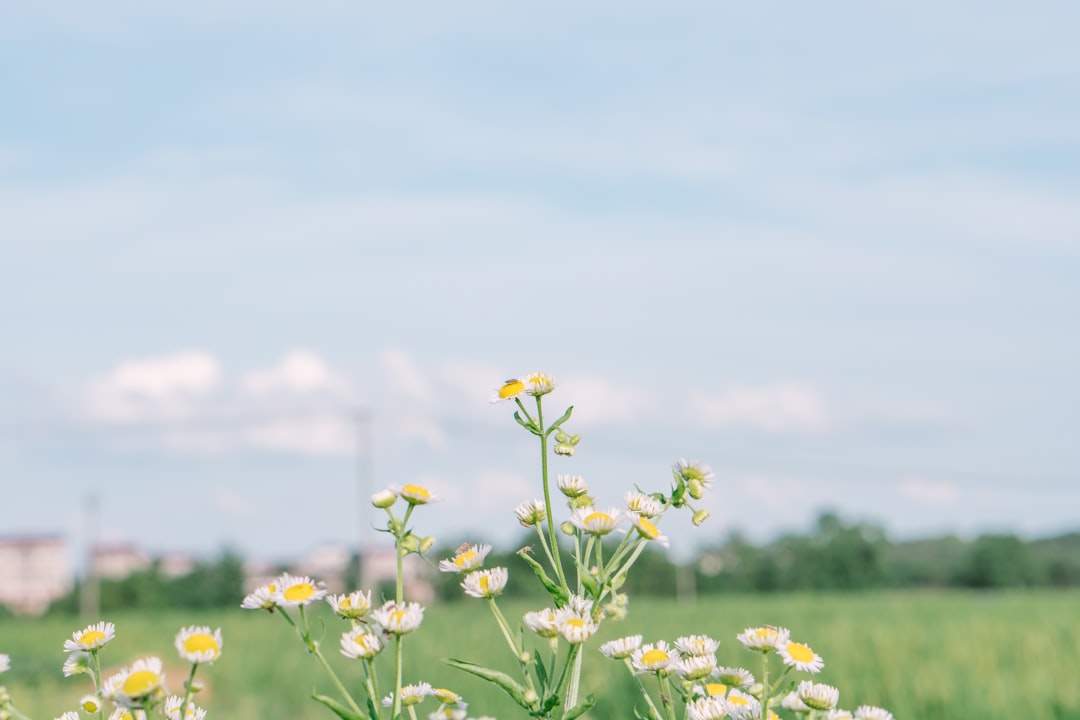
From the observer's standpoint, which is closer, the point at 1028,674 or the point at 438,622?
the point at 1028,674

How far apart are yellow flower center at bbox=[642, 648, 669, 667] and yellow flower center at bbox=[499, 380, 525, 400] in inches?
16.5

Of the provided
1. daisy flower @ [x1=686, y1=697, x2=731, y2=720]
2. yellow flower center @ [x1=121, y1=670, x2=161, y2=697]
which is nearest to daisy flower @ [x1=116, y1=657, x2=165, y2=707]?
yellow flower center @ [x1=121, y1=670, x2=161, y2=697]

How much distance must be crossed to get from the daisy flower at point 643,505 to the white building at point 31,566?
105887 mm

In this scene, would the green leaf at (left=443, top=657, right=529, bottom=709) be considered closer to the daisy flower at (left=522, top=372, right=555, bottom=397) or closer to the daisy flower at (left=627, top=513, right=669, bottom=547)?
the daisy flower at (left=627, top=513, right=669, bottom=547)

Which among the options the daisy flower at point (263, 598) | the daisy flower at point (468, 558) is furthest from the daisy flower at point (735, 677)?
the daisy flower at point (263, 598)

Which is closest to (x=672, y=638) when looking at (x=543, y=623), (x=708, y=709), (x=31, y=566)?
(x=708, y=709)

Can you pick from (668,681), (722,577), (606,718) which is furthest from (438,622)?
(722,577)

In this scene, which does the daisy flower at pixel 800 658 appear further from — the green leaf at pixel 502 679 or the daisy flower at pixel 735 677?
the green leaf at pixel 502 679

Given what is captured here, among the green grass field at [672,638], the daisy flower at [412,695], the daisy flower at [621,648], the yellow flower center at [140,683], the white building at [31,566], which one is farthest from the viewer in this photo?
the white building at [31,566]

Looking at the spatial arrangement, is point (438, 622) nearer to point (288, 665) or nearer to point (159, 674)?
point (288, 665)

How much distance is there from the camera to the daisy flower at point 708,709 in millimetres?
1437

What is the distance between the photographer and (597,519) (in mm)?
1496

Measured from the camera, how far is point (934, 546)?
74.9 metres

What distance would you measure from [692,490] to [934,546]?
7869cm
